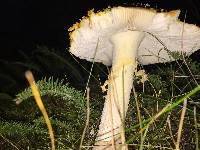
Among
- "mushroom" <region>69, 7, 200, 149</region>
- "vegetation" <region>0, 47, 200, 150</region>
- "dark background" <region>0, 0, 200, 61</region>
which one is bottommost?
"vegetation" <region>0, 47, 200, 150</region>

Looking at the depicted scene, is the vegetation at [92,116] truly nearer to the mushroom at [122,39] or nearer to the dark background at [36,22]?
the mushroom at [122,39]

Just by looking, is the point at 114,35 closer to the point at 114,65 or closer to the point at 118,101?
the point at 114,65

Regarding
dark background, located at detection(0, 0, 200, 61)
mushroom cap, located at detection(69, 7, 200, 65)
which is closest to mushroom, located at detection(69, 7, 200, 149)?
mushroom cap, located at detection(69, 7, 200, 65)

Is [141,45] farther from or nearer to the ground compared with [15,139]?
farther from the ground

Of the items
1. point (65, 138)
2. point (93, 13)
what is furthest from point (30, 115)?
point (93, 13)

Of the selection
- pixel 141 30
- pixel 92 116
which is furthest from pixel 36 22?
pixel 141 30

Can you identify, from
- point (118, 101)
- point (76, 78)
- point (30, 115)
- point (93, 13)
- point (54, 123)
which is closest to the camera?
point (93, 13)

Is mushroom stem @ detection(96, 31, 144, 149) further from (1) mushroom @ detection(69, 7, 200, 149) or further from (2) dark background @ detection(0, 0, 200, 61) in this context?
(2) dark background @ detection(0, 0, 200, 61)

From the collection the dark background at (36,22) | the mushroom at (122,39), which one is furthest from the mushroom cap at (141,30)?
the dark background at (36,22)
